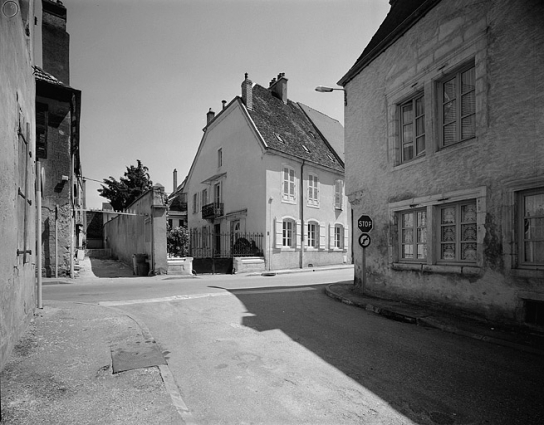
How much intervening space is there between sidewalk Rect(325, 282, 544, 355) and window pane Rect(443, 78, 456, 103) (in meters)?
4.83

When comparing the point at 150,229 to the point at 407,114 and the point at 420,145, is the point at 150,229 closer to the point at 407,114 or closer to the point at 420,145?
the point at 407,114

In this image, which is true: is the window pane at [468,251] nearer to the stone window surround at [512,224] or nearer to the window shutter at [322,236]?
the stone window surround at [512,224]

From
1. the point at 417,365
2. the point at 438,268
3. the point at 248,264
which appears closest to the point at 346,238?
the point at 248,264

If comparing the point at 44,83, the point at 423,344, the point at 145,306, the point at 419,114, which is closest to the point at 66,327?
the point at 145,306

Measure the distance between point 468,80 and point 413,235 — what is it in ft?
12.1

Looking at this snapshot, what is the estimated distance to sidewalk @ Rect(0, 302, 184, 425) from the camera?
292cm

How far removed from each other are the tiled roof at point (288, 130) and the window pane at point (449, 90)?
12.0 meters

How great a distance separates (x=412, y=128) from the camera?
8648 millimetres

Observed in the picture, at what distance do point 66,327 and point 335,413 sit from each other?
15.3 ft

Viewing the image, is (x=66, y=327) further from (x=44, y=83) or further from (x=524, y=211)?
(x=44, y=83)

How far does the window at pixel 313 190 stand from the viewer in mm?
21406

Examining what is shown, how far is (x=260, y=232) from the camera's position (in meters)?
19.1

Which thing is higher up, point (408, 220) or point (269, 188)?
point (269, 188)

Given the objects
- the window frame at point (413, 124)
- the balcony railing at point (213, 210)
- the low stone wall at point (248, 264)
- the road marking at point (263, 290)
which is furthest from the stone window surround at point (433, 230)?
the balcony railing at point (213, 210)
